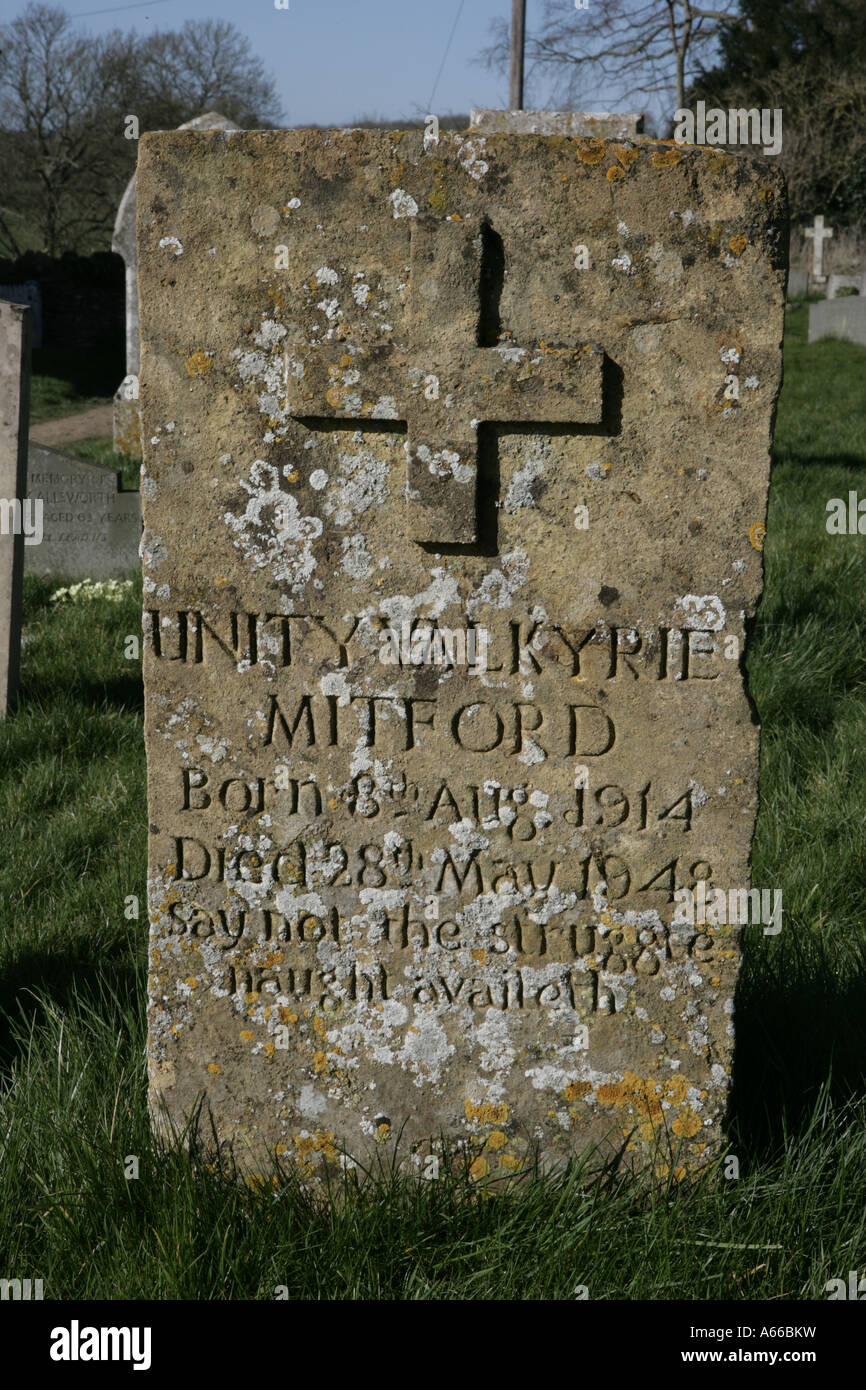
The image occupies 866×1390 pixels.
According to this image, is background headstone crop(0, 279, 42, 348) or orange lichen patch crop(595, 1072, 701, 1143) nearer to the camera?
orange lichen patch crop(595, 1072, 701, 1143)

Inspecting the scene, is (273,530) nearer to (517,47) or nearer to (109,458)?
(109,458)

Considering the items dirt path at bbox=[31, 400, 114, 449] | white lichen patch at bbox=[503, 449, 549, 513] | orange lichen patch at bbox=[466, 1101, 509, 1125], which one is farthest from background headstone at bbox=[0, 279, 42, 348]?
orange lichen patch at bbox=[466, 1101, 509, 1125]

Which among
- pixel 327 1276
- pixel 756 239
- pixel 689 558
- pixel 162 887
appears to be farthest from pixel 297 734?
pixel 756 239

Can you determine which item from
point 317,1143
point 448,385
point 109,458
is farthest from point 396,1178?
point 109,458

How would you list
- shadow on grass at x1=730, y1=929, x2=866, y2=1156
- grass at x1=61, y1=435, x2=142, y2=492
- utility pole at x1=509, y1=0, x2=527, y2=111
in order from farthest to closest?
utility pole at x1=509, y1=0, x2=527, y2=111 → grass at x1=61, y1=435, x2=142, y2=492 → shadow on grass at x1=730, y1=929, x2=866, y2=1156

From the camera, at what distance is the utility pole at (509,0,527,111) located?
39.8ft

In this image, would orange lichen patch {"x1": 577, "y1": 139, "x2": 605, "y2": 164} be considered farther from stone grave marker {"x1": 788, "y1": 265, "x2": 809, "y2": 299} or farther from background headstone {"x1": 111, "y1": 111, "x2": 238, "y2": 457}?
stone grave marker {"x1": 788, "y1": 265, "x2": 809, "y2": 299}

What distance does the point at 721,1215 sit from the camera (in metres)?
2.20

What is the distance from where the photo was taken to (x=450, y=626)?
218 cm

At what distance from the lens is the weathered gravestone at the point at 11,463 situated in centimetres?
469

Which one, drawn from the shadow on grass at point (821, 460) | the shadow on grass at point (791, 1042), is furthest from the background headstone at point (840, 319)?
the shadow on grass at point (791, 1042)

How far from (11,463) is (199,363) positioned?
2.92 m

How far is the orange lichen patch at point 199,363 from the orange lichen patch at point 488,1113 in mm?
1551

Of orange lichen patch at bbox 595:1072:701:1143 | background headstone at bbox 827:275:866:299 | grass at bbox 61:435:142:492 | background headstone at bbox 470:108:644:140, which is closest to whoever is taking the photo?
orange lichen patch at bbox 595:1072:701:1143
